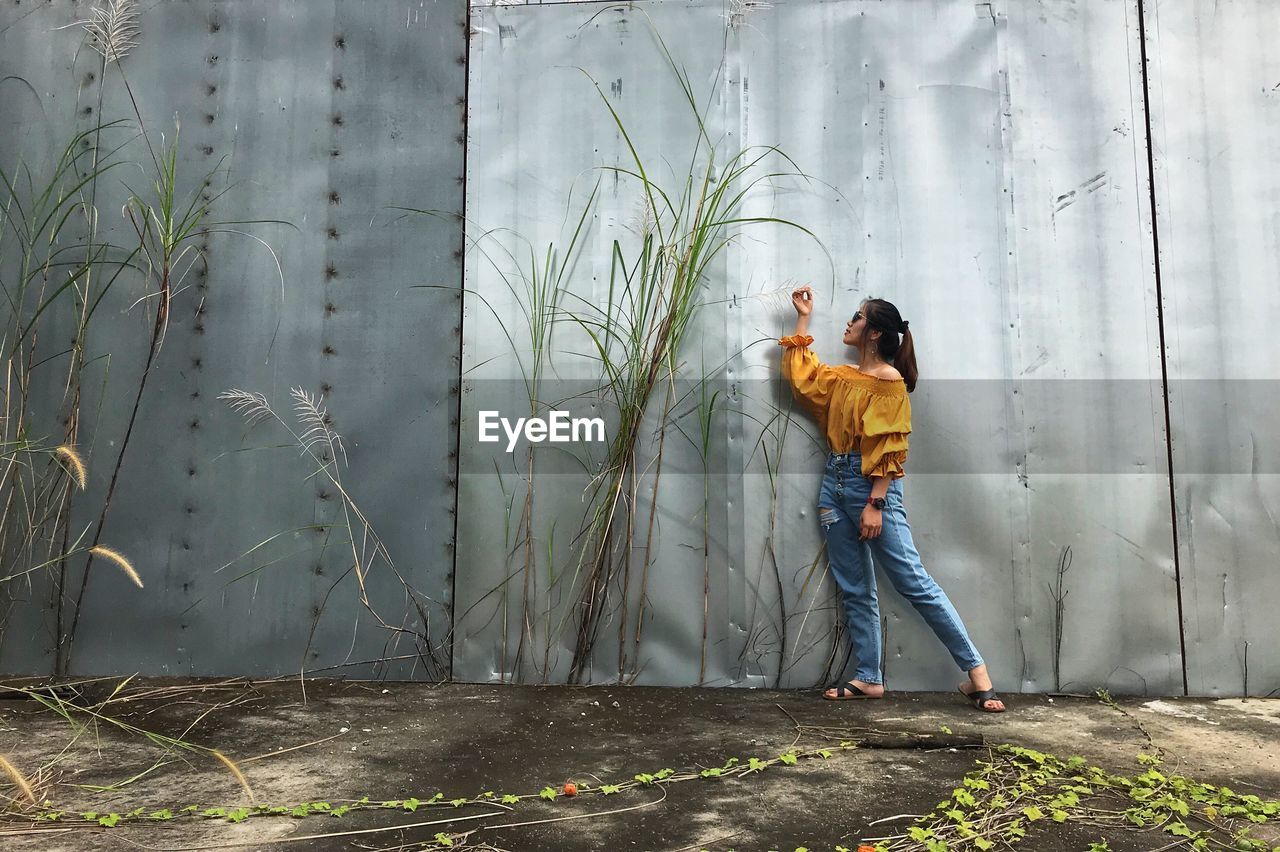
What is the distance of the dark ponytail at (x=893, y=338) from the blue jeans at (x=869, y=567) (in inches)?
13.5

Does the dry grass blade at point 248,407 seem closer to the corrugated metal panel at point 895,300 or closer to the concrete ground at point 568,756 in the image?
the corrugated metal panel at point 895,300

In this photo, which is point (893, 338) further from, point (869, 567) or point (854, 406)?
point (869, 567)

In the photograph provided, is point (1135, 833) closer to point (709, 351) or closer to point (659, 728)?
point (659, 728)

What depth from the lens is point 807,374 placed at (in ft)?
9.45

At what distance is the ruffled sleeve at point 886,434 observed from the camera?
2678 millimetres

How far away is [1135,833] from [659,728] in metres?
1.17

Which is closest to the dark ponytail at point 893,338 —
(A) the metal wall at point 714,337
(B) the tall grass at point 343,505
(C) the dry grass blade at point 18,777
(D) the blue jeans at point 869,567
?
(A) the metal wall at point 714,337

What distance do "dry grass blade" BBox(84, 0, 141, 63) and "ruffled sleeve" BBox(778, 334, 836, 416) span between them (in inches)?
104

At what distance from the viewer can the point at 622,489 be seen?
9.74 feet

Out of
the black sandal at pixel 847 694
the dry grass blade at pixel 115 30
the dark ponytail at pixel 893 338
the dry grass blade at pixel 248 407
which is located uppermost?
the dry grass blade at pixel 115 30

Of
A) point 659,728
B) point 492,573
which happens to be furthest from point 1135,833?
point 492,573

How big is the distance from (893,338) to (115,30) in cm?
296

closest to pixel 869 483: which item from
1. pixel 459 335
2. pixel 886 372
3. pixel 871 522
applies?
pixel 871 522

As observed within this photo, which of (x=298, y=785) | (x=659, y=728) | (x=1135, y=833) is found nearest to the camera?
(x=1135, y=833)
